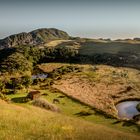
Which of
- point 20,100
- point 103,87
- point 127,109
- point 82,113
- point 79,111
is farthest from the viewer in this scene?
point 103,87

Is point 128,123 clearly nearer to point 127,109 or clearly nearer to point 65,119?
point 127,109

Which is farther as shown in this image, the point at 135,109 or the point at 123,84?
the point at 123,84

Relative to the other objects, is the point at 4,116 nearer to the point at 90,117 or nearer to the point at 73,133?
the point at 73,133

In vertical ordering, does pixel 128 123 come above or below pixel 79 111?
above

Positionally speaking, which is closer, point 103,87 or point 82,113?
point 82,113

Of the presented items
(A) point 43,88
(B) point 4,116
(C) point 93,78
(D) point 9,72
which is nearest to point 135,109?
(A) point 43,88

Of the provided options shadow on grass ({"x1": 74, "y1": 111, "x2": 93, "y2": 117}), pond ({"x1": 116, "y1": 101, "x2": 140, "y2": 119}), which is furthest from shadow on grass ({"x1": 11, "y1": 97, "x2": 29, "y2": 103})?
pond ({"x1": 116, "y1": 101, "x2": 140, "y2": 119})

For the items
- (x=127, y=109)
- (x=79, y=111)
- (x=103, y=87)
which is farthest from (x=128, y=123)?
(x=103, y=87)

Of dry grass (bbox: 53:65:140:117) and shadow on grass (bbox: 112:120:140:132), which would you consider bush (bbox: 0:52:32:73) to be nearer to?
dry grass (bbox: 53:65:140:117)

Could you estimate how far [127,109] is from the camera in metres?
88.5

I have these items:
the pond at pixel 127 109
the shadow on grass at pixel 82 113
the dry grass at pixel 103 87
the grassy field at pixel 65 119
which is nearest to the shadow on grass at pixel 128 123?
the grassy field at pixel 65 119

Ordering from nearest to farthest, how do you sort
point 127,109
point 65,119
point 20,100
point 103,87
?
point 65,119
point 20,100
point 127,109
point 103,87

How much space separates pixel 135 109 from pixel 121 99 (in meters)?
11.6

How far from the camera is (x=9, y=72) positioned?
16288 centimetres
